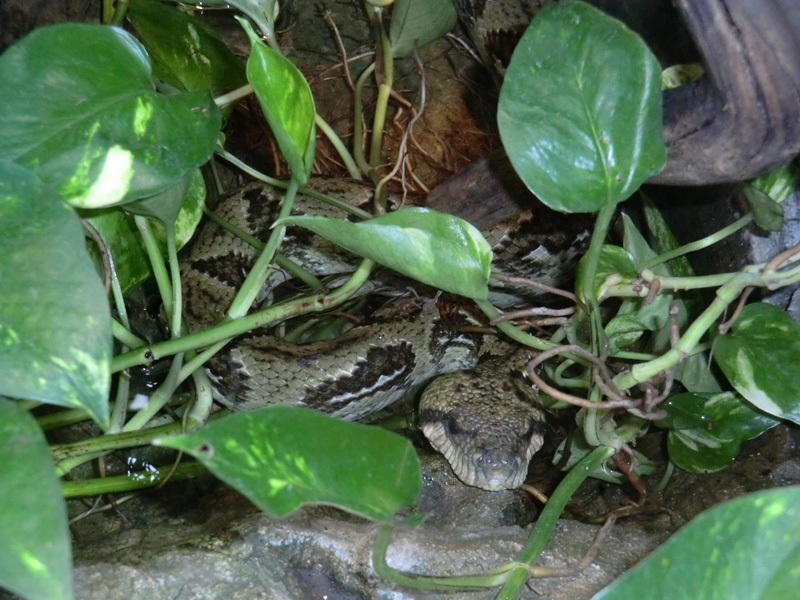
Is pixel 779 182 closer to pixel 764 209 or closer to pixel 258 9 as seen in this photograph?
pixel 764 209

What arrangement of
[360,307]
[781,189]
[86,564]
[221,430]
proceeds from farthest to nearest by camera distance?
[360,307]
[781,189]
[86,564]
[221,430]

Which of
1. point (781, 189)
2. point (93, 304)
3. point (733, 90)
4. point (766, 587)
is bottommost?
point (766, 587)

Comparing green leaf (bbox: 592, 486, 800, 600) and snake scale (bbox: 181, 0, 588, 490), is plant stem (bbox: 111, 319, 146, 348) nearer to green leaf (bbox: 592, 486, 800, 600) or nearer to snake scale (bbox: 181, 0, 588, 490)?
snake scale (bbox: 181, 0, 588, 490)

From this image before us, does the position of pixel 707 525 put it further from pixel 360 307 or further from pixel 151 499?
pixel 360 307

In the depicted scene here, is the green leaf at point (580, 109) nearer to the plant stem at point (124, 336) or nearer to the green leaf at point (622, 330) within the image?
the green leaf at point (622, 330)

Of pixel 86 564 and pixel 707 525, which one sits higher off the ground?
pixel 707 525

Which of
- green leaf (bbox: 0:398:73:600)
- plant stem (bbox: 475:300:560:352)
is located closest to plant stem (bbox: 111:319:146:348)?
green leaf (bbox: 0:398:73:600)

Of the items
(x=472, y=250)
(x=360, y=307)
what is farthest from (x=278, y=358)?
(x=472, y=250)
